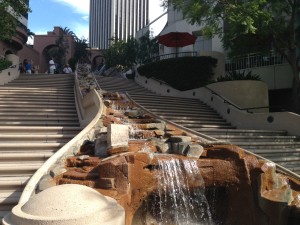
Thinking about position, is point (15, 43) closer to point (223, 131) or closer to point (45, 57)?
point (45, 57)

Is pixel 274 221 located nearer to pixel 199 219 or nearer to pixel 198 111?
pixel 199 219

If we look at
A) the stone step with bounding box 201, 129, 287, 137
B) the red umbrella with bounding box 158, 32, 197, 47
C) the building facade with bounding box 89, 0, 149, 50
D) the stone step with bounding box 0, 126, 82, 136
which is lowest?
the stone step with bounding box 201, 129, 287, 137

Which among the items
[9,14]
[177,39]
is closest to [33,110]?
[9,14]

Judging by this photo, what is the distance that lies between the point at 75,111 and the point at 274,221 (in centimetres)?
757

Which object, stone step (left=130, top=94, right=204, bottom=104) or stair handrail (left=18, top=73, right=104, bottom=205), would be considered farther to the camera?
stone step (left=130, top=94, right=204, bottom=104)

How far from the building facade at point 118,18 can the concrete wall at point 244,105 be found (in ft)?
281

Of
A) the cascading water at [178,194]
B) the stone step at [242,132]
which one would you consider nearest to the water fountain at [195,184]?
the cascading water at [178,194]

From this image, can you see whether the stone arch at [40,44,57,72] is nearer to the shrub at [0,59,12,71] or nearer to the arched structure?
the arched structure

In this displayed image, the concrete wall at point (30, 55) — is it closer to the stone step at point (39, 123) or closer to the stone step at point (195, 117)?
the stone step at point (195, 117)

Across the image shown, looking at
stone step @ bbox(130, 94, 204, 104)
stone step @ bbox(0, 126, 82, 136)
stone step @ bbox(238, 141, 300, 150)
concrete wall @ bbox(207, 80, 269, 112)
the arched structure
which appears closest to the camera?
stone step @ bbox(0, 126, 82, 136)

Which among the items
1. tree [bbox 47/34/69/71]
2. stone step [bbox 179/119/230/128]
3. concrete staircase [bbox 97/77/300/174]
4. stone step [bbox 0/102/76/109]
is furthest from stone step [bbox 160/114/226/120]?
tree [bbox 47/34/69/71]

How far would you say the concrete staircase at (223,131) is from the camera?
464 inches

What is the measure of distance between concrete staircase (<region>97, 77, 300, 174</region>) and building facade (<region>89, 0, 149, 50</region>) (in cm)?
8758

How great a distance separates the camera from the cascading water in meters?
6.93
